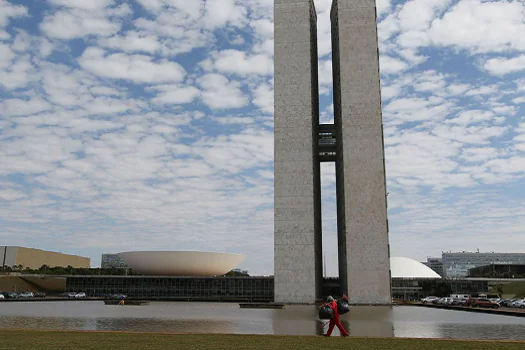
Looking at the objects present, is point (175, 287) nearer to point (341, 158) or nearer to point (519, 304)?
point (341, 158)

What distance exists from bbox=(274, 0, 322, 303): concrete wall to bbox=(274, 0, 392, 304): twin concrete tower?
3.4 inches

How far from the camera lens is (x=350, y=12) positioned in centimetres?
4909

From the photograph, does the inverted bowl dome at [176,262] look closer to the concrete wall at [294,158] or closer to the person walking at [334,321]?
the concrete wall at [294,158]

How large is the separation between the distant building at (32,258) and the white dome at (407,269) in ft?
207

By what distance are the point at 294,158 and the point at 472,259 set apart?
426 feet

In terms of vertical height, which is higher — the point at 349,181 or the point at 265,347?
the point at 349,181

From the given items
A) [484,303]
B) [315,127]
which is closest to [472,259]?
[315,127]

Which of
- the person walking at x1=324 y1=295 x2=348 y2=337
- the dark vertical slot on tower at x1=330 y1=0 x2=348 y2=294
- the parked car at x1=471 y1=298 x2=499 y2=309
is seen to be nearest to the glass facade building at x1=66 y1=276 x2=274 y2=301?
the dark vertical slot on tower at x1=330 y1=0 x2=348 y2=294

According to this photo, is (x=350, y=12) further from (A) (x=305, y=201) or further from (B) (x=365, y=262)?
(B) (x=365, y=262)

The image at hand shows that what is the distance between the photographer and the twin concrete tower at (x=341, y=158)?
44281 mm

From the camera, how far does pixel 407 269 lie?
7300 cm

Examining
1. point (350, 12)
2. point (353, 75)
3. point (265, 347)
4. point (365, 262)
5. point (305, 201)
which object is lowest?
point (265, 347)

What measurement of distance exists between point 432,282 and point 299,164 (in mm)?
26409

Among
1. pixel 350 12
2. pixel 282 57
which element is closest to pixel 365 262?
pixel 282 57
